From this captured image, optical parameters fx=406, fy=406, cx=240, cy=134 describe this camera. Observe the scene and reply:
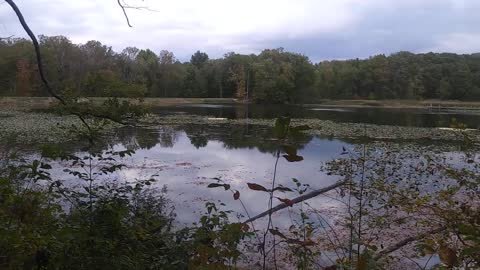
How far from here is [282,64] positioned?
269 ft

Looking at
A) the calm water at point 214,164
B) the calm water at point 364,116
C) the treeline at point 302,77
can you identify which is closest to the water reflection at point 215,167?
the calm water at point 214,164

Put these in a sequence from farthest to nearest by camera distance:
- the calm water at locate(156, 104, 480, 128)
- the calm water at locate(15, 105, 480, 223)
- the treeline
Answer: the treeline, the calm water at locate(156, 104, 480, 128), the calm water at locate(15, 105, 480, 223)

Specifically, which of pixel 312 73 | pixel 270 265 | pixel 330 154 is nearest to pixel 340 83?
pixel 312 73

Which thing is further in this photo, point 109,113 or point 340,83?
point 340,83

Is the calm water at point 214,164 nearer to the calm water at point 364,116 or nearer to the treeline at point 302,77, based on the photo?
the calm water at point 364,116

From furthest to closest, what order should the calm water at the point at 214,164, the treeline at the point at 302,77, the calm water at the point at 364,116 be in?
1. the treeline at the point at 302,77
2. the calm water at the point at 364,116
3. the calm water at the point at 214,164

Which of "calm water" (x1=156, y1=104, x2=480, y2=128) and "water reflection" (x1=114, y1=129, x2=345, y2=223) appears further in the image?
"calm water" (x1=156, y1=104, x2=480, y2=128)

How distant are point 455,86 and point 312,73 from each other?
31835 millimetres

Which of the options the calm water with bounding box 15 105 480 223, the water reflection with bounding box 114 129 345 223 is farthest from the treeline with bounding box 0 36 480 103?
the water reflection with bounding box 114 129 345 223

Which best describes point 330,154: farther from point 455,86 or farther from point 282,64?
point 455,86

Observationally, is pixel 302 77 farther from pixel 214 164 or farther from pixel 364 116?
pixel 214 164

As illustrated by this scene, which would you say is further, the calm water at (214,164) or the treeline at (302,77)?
the treeline at (302,77)

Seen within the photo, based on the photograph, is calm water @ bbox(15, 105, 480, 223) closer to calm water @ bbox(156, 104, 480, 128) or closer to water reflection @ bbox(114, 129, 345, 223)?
water reflection @ bbox(114, 129, 345, 223)

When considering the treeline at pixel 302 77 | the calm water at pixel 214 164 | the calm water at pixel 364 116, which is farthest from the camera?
the treeline at pixel 302 77
